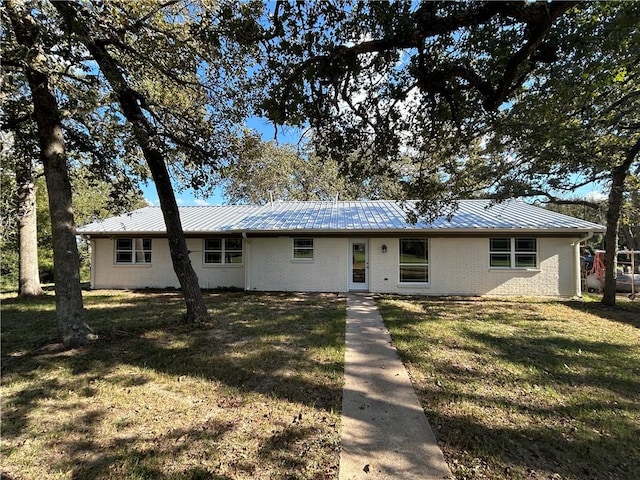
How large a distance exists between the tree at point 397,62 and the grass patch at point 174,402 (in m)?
3.82

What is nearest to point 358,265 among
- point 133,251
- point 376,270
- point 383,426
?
point 376,270

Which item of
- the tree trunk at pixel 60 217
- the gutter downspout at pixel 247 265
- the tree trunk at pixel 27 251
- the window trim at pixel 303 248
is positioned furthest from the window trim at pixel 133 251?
the tree trunk at pixel 60 217

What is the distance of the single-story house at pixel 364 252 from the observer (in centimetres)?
1208

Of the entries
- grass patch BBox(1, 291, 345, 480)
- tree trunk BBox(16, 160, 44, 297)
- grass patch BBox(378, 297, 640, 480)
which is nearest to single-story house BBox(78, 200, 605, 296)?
tree trunk BBox(16, 160, 44, 297)

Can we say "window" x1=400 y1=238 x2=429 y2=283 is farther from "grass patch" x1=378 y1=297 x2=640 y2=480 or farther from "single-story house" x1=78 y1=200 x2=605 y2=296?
"grass patch" x1=378 y1=297 x2=640 y2=480

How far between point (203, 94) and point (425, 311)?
779 cm

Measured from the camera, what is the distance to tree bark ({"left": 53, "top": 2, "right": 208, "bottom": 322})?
198 inches

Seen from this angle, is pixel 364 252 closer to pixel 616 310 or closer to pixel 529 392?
pixel 616 310

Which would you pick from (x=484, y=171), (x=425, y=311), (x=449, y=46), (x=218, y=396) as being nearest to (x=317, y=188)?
(x=484, y=171)

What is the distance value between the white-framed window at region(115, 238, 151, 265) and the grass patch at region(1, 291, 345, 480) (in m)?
7.18

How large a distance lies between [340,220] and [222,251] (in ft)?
17.3

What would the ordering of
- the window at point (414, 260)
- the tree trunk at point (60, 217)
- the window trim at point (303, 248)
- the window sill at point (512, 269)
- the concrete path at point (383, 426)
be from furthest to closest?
the window trim at point (303, 248)
the window at point (414, 260)
the window sill at point (512, 269)
the tree trunk at point (60, 217)
the concrete path at point (383, 426)

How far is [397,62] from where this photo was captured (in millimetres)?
5148

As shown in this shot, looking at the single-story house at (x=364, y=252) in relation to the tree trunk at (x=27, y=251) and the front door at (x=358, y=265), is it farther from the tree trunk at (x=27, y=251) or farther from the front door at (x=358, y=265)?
the tree trunk at (x=27, y=251)
